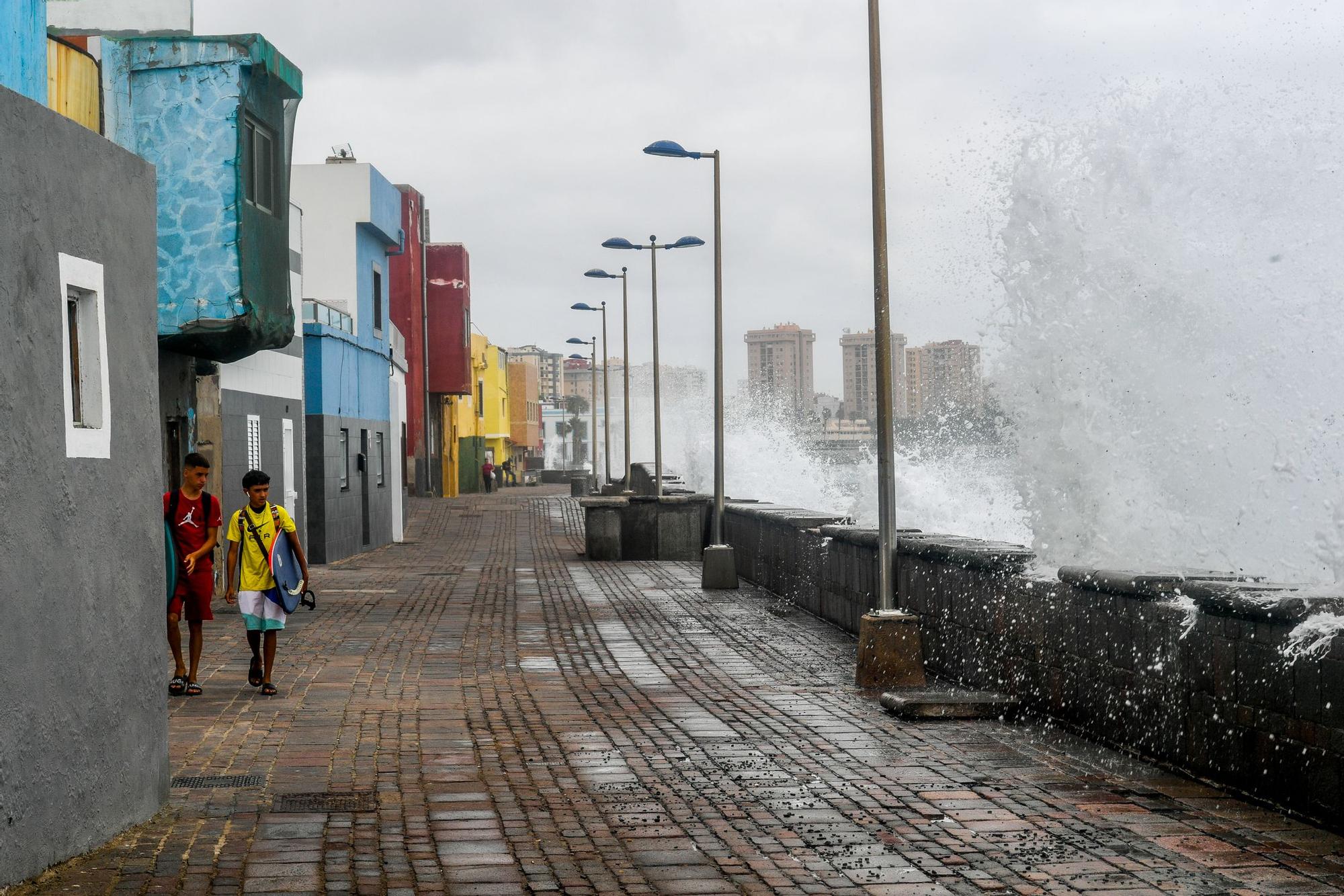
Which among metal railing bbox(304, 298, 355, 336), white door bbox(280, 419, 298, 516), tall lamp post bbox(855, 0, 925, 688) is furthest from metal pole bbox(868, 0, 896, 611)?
metal railing bbox(304, 298, 355, 336)

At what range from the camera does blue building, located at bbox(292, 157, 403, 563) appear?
26969 millimetres

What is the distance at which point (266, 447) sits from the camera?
892 inches

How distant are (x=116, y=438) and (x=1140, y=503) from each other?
705 cm

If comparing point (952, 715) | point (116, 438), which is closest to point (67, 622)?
point (116, 438)

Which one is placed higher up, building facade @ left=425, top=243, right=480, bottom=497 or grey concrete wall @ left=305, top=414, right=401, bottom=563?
building facade @ left=425, top=243, right=480, bottom=497

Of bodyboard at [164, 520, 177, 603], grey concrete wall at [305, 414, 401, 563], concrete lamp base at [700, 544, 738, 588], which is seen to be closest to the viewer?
bodyboard at [164, 520, 177, 603]

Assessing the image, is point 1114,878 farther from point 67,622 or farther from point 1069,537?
point 1069,537

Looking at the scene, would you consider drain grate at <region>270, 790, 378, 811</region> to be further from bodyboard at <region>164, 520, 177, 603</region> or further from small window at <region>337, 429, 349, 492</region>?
small window at <region>337, 429, 349, 492</region>

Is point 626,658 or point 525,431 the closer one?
point 626,658

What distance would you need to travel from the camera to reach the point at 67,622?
6160 millimetres

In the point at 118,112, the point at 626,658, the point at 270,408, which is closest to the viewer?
the point at 626,658

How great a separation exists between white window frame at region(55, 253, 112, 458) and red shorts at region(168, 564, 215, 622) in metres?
4.58

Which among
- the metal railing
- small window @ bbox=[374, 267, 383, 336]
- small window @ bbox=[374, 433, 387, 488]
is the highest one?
small window @ bbox=[374, 267, 383, 336]

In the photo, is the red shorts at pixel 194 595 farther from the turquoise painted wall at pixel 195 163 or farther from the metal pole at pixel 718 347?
the metal pole at pixel 718 347
